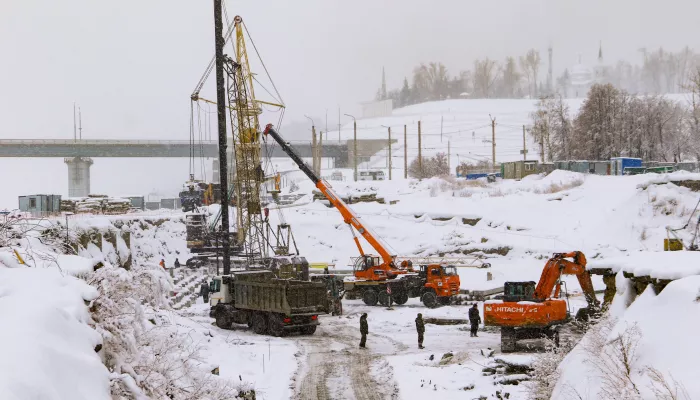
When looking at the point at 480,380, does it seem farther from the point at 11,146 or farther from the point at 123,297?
the point at 11,146

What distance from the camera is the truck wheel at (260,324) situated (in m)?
28.4

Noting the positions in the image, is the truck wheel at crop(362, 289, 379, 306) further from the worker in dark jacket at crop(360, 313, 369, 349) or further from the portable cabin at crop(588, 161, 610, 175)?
the portable cabin at crop(588, 161, 610, 175)

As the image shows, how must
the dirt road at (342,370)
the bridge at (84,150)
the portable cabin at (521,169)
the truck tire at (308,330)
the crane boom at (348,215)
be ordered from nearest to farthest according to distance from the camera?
1. the dirt road at (342,370)
2. the truck tire at (308,330)
3. the crane boom at (348,215)
4. the portable cabin at (521,169)
5. the bridge at (84,150)

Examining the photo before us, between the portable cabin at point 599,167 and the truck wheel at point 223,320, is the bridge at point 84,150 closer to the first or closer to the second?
the portable cabin at point 599,167

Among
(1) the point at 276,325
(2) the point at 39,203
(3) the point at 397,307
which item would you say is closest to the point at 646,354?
(1) the point at 276,325

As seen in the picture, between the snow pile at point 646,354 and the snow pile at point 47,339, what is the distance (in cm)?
706

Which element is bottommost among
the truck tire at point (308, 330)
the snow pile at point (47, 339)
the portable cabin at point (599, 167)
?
the truck tire at point (308, 330)

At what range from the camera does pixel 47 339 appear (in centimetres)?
762

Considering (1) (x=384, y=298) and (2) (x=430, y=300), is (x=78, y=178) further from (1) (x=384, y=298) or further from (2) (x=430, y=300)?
(2) (x=430, y=300)

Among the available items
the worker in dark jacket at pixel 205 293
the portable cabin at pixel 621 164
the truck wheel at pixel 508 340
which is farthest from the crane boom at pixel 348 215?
the portable cabin at pixel 621 164

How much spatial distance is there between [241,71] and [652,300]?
3468cm

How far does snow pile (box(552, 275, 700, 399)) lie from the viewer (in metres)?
9.76

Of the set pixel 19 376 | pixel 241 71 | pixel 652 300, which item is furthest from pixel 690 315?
pixel 241 71

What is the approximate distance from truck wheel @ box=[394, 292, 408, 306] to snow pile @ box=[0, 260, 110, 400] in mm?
26995
